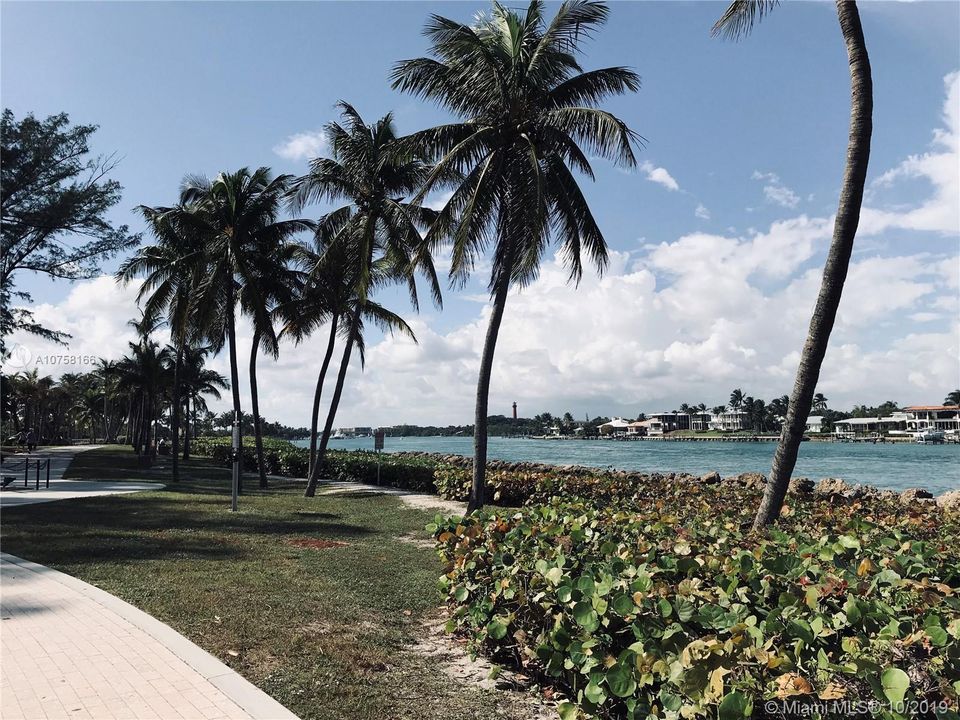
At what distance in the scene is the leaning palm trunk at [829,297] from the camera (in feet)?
23.2

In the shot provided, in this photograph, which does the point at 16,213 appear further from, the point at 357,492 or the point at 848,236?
the point at 848,236

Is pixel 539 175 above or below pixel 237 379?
above

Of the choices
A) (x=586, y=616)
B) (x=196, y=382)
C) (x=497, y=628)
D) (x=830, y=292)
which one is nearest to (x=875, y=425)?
(x=196, y=382)

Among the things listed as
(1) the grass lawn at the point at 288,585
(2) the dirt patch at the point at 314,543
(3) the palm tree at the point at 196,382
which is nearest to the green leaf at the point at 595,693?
(1) the grass lawn at the point at 288,585

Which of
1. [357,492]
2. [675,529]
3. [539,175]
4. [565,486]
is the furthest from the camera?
[357,492]

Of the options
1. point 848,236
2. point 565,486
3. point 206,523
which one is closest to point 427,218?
point 565,486

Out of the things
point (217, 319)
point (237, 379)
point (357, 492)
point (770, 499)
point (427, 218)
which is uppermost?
point (427, 218)

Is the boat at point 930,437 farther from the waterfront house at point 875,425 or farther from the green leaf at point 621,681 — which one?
the green leaf at point 621,681

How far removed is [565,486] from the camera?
1530 centimetres

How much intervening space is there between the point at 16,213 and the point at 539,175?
17.0 m

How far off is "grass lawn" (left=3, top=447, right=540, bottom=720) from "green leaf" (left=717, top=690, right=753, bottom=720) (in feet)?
6.46

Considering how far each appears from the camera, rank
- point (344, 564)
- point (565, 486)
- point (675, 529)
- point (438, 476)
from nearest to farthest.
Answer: point (675, 529) → point (344, 564) → point (565, 486) → point (438, 476)

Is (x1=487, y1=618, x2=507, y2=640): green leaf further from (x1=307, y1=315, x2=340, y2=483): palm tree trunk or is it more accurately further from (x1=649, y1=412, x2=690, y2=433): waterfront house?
(x1=649, y1=412, x2=690, y2=433): waterfront house

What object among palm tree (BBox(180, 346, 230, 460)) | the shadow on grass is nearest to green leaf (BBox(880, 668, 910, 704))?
the shadow on grass
